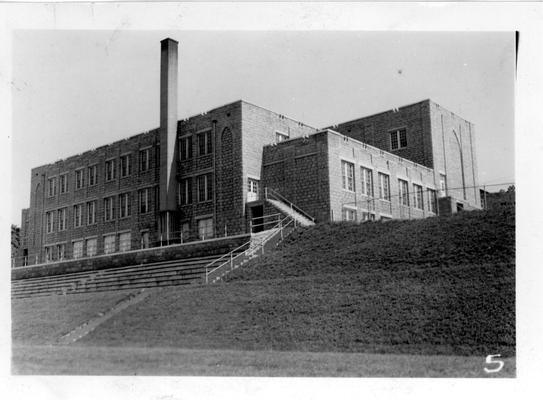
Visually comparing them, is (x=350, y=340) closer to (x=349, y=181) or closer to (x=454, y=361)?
(x=454, y=361)

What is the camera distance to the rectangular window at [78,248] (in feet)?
170

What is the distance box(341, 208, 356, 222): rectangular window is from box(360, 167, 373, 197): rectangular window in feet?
6.72

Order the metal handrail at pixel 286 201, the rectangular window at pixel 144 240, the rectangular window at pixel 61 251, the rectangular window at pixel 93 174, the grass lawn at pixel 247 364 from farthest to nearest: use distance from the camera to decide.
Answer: the rectangular window at pixel 61 251, the rectangular window at pixel 93 174, the rectangular window at pixel 144 240, the metal handrail at pixel 286 201, the grass lawn at pixel 247 364

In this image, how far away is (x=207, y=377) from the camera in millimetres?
13031

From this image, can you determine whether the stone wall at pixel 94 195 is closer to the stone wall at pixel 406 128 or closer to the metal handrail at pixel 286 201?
the metal handrail at pixel 286 201

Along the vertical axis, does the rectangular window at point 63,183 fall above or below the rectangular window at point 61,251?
above

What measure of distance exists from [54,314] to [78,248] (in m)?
25.3

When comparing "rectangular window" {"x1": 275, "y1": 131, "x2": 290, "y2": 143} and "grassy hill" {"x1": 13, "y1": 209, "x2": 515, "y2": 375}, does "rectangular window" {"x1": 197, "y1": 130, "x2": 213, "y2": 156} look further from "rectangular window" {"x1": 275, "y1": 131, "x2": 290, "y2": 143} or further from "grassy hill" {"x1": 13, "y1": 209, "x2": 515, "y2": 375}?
"grassy hill" {"x1": 13, "y1": 209, "x2": 515, "y2": 375}

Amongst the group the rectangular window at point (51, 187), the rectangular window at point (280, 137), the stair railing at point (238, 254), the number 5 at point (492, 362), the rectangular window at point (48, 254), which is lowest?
the number 5 at point (492, 362)

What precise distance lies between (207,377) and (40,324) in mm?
15535

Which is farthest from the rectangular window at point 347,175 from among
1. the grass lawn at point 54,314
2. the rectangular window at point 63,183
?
the rectangular window at point 63,183

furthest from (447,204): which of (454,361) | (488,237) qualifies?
(454,361)

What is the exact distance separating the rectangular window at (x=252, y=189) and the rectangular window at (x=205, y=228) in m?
3.17

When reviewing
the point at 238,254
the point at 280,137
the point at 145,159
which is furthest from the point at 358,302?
the point at 145,159
